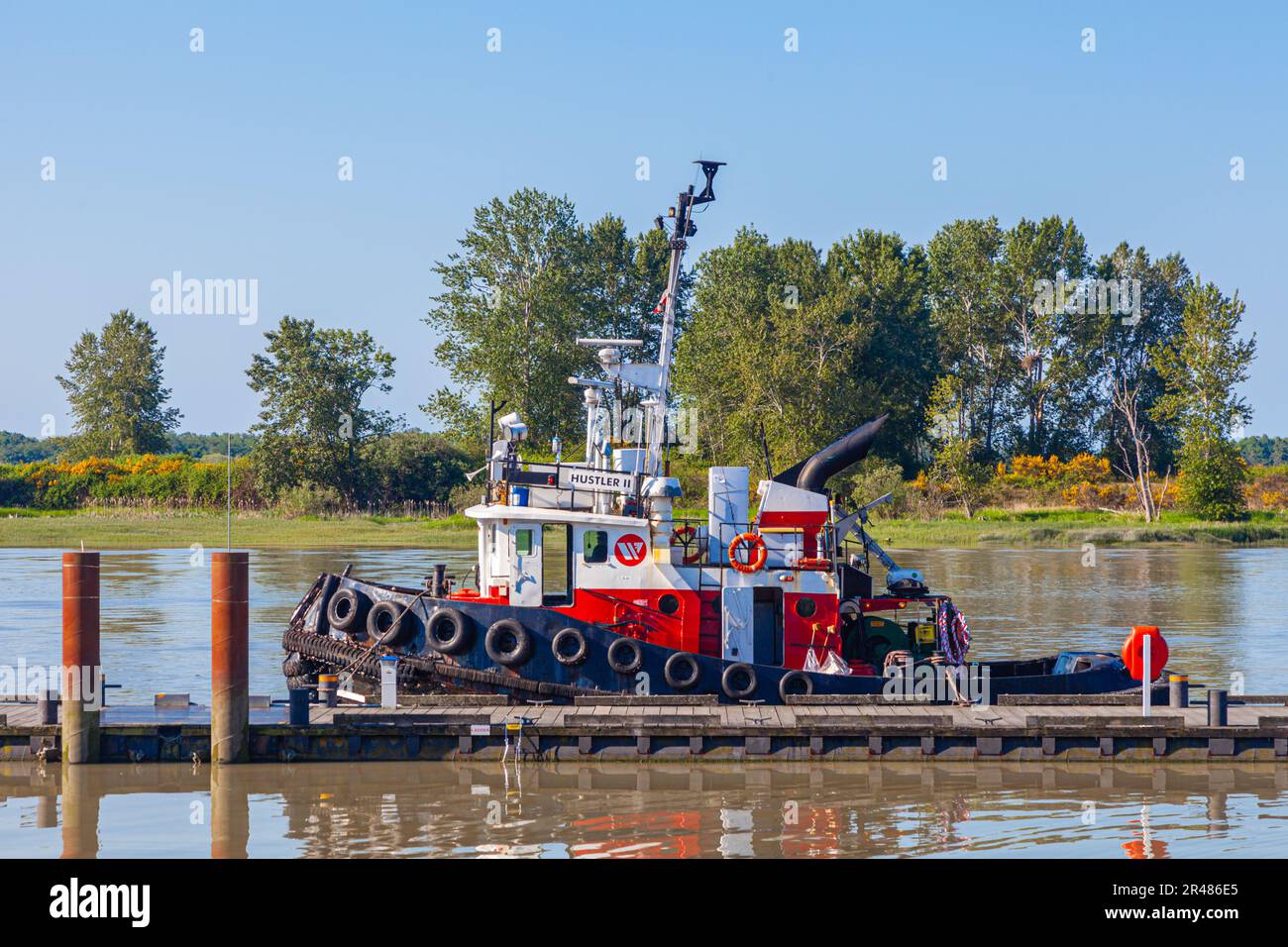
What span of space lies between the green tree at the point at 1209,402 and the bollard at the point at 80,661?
4969 centimetres

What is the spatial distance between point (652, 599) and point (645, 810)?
3361 mm

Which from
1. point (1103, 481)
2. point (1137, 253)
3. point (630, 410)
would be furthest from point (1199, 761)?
point (1137, 253)

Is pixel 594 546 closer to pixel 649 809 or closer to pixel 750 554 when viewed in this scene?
pixel 750 554

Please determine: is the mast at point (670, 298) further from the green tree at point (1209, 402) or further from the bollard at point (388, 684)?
the green tree at point (1209, 402)

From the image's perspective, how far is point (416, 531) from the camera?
56.3 meters

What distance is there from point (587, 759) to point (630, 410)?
5.05 m

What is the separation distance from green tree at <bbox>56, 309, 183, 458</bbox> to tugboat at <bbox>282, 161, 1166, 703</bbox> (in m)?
61.3

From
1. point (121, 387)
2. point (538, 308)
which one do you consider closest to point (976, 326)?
point (538, 308)

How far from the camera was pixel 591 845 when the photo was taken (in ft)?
44.8

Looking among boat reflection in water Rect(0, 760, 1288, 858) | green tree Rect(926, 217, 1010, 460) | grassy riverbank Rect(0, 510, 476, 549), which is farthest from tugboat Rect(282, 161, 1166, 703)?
green tree Rect(926, 217, 1010, 460)

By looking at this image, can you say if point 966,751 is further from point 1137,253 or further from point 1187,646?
point 1137,253
